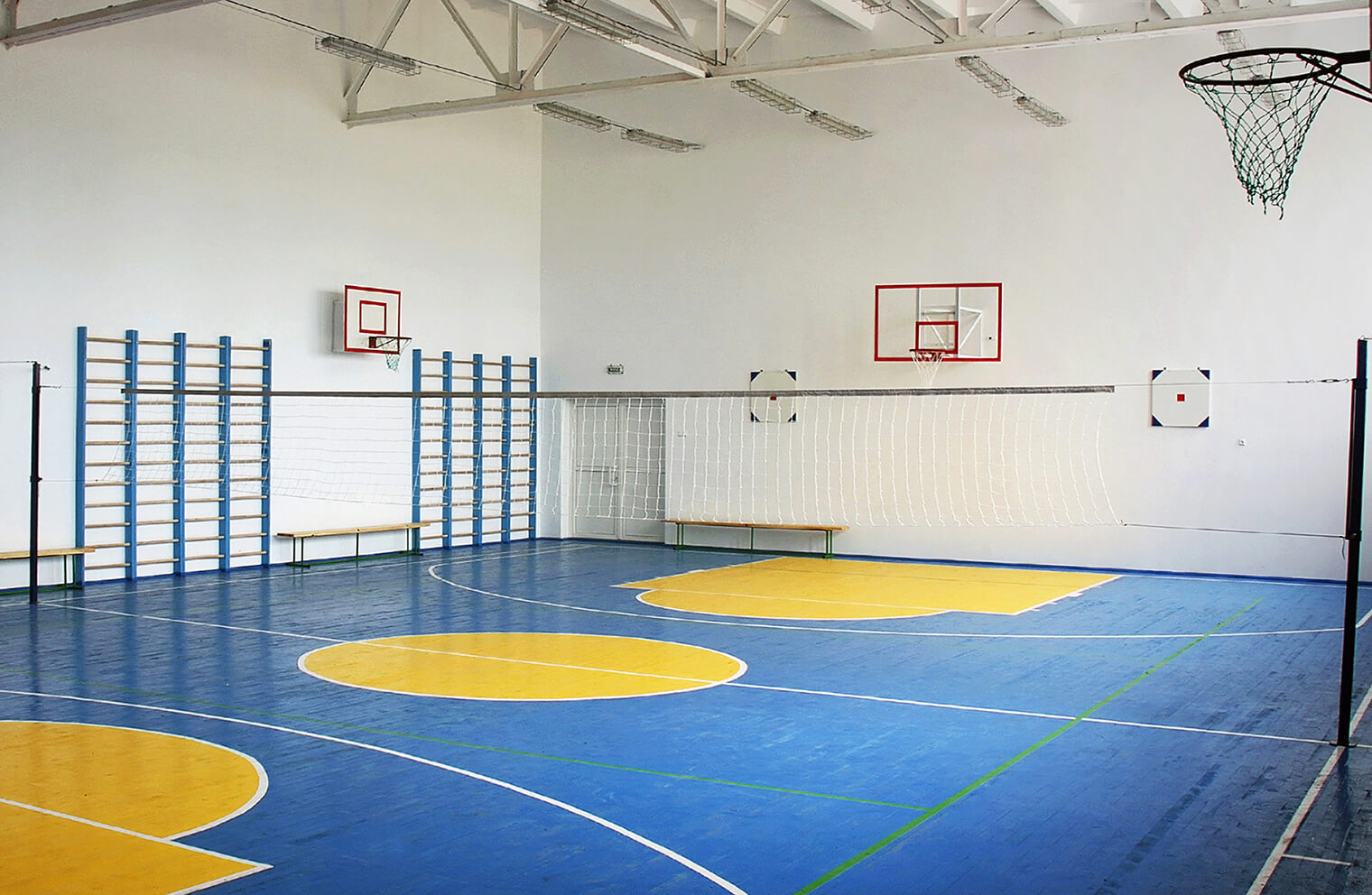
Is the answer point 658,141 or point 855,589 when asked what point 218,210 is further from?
point 855,589

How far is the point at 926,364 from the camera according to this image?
14.9 meters

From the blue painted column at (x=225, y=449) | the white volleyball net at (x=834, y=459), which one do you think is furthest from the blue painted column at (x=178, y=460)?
the white volleyball net at (x=834, y=459)

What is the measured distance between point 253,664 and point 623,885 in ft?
15.3

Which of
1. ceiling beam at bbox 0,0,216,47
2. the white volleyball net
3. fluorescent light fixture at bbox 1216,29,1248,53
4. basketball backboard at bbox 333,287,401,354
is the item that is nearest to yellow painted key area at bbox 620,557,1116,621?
the white volleyball net

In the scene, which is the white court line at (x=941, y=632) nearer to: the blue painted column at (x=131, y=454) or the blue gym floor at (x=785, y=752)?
the blue gym floor at (x=785, y=752)

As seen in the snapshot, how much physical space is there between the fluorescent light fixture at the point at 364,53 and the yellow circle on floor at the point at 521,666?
235 inches

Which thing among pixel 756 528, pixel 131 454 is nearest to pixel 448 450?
pixel 756 528

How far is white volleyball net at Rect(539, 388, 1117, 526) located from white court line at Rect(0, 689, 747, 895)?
25.9 ft

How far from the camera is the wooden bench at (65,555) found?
11.2m

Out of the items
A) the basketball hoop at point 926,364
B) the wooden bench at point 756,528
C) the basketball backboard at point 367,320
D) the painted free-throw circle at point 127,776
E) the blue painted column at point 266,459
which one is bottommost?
the painted free-throw circle at point 127,776

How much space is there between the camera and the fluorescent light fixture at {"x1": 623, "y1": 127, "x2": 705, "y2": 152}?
1567 centimetres

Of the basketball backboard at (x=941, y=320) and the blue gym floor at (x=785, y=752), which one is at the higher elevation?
the basketball backboard at (x=941, y=320)

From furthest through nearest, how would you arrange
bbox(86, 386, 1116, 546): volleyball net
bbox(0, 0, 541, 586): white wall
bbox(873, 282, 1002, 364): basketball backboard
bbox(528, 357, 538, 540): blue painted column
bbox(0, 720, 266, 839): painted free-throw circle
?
bbox(528, 357, 538, 540): blue painted column < bbox(873, 282, 1002, 364): basketball backboard < bbox(86, 386, 1116, 546): volleyball net < bbox(0, 0, 541, 586): white wall < bbox(0, 720, 266, 839): painted free-throw circle

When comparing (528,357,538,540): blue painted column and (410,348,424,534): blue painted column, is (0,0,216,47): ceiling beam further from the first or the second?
(528,357,538,540): blue painted column
